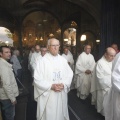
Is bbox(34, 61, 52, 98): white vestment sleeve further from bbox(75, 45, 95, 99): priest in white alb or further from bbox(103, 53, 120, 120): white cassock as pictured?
bbox(75, 45, 95, 99): priest in white alb

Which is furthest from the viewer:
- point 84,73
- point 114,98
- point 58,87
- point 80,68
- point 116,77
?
point 80,68

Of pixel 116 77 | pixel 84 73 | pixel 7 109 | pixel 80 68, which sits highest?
pixel 116 77

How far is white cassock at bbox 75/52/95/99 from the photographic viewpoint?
24.6 feet

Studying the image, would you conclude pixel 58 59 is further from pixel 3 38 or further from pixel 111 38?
pixel 3 38

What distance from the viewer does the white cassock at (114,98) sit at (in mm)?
3237

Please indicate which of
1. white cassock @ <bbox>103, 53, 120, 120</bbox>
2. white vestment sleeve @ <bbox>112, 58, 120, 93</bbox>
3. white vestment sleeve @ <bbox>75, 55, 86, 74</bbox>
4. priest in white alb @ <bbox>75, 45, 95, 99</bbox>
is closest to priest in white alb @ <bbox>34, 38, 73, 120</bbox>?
white cassock @ <bbox>103, 53, 120, 120</bbox>

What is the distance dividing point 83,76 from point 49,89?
12.1ft

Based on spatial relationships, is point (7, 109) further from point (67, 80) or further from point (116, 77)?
point (116, 77)

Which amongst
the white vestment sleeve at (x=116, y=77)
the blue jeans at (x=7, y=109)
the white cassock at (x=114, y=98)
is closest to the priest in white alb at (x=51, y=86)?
the blue jeans at (x=7, y=109)

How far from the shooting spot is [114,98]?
361 cm

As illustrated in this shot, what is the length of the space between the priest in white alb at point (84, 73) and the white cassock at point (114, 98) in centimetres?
359

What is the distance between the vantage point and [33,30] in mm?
18500

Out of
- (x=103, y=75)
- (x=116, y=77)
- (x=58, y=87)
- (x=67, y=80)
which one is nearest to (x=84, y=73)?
(x=103, y=75)

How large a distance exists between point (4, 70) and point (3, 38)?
16.6 m
